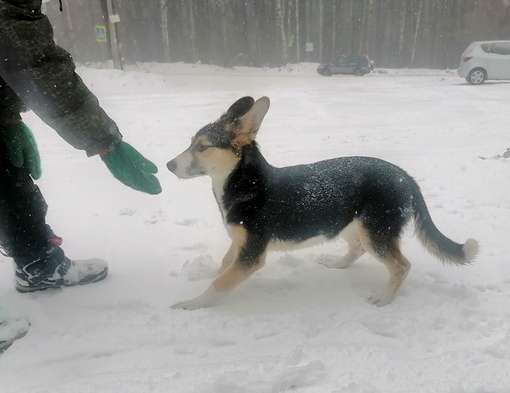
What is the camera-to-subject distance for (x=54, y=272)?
2684mm

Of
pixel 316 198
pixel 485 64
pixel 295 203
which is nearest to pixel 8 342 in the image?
pixel 295 203

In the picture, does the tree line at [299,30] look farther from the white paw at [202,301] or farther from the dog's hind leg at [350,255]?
the white paw at [202,301]

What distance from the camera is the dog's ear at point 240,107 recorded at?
8.82ft

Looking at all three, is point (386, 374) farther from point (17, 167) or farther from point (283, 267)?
point (17, 167)

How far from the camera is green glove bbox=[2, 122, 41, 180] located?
238cm

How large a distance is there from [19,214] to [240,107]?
1465 millimetres

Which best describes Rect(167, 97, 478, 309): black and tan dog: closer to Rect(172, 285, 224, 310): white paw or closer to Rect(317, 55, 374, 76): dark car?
Rect(172, 285, 224, 310): white paw

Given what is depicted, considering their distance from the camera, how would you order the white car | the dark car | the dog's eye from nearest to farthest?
the dog's eye
the white car
the dark car

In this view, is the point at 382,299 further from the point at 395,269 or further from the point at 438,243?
the point at 438,243

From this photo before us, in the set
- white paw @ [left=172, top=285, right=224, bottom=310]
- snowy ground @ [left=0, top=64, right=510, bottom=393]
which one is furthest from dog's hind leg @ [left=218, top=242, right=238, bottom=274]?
white paw @ [left=172, top=285, right=224, bottom=310]

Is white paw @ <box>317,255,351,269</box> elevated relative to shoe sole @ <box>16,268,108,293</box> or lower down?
lower down

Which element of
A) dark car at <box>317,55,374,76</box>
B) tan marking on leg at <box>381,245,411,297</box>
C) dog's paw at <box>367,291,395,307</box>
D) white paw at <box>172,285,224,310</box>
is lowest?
dark car at <box>317,55,374,76</box>

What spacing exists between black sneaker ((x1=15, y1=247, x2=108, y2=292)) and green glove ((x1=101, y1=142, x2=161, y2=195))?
66 centimetres

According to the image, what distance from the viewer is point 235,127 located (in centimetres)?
270
